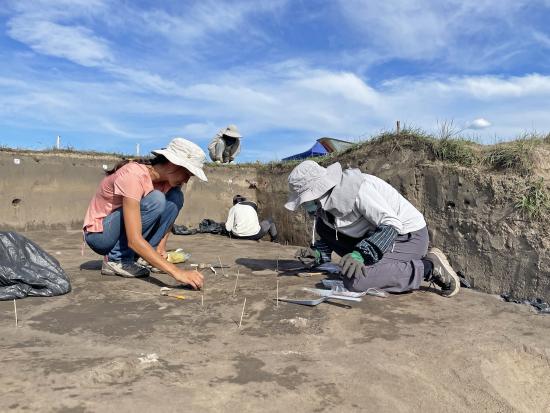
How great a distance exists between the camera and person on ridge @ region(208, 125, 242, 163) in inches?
405

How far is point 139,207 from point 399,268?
181 cm

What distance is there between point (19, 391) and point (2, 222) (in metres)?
6.41

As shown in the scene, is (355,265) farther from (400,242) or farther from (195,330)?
(195,330)

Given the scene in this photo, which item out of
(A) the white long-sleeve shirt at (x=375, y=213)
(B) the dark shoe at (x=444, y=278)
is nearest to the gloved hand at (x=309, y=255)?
(A) the white long-sleeve shirt at (x=375, y=213)

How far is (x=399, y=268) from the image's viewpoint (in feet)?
10.8

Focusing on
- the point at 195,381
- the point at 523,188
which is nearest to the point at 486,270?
the point at 523,188

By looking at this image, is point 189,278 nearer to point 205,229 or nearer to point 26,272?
point 26,272

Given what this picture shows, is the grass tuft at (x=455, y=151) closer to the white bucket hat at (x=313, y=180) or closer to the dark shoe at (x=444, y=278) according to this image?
the dark shoe at (x=444, y=278)

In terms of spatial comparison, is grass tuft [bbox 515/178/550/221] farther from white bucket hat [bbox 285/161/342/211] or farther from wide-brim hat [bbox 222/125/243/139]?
wide-brim hat [bbox 222/125/243/139]

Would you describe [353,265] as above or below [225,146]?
below

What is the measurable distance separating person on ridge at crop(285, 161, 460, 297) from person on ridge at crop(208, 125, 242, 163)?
23.0 ft

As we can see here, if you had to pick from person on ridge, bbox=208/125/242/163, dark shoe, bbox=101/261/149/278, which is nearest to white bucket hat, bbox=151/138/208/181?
dark shoe, bbox=101/261/149/278

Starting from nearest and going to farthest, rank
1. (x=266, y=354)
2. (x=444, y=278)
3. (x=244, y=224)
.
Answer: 1. (x=266, y=354)
2. (x=444, y=278)
3. (x=244, y=224)

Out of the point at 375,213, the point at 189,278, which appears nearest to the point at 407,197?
the point at 375,213
